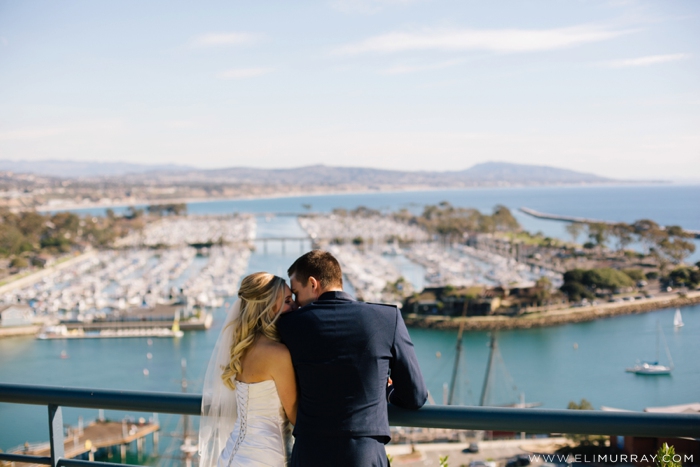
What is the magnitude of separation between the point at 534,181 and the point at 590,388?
2675 inches

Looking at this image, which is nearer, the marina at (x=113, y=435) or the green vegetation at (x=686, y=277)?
the marina at (x=113, y=435)

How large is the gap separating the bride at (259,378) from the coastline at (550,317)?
15.8 m

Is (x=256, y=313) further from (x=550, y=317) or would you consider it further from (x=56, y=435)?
(x=550, y=317)

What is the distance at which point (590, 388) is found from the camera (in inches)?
448

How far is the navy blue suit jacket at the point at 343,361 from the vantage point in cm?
76

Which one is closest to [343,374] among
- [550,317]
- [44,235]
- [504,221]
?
[550,317]

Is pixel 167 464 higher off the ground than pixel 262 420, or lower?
lower

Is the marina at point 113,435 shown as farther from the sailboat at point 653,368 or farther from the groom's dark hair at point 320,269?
the sailboat at point 653,368

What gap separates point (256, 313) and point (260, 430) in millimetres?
173

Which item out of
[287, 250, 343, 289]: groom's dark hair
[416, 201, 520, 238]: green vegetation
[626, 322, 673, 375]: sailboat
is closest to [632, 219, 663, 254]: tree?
[626, 322, 673, 375]: sailboat

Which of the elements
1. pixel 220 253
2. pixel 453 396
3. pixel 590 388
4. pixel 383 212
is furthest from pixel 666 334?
pixel 383 212

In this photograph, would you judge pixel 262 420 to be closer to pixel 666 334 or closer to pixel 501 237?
pixel 666 334

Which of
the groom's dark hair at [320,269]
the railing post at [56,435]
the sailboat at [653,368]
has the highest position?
the groom's dark hair at [320,269]

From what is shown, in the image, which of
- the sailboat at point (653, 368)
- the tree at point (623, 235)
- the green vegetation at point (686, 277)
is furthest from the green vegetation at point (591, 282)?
the sailboat at point (653, 368)
